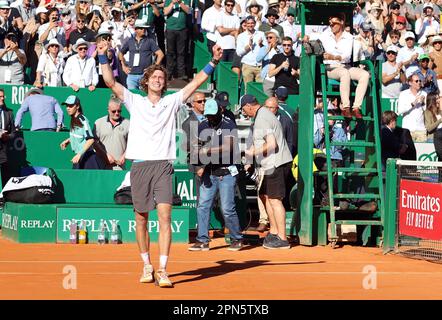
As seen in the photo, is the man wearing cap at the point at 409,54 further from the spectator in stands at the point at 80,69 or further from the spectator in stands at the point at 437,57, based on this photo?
the spectator in stands at the point at 80,69

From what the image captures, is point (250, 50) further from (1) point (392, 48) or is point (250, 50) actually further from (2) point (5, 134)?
(2) point (5, 134)

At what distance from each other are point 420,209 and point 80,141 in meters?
6.13

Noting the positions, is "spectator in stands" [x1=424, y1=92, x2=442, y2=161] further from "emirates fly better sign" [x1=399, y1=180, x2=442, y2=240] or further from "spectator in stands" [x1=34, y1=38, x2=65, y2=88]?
"spectator in stands" [x1=34, y1=38, x2=65, y2=88]

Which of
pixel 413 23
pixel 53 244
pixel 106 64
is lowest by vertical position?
pixel 53 244

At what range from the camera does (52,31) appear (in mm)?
24578

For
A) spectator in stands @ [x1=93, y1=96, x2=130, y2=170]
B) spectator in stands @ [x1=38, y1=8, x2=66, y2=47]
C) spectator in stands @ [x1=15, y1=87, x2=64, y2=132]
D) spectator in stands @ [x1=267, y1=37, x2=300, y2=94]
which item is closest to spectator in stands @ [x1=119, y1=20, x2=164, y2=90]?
spectator in stands @ [x1=38, y1=8, x2=66, y2=47]

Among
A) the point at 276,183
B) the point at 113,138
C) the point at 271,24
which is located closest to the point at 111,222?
the point at 113,138

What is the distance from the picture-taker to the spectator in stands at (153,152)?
12.3m

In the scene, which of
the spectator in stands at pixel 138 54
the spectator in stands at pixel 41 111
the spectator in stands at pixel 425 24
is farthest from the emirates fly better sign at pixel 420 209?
the spectator in stands at pixel 425 24

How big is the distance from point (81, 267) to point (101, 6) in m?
13.2

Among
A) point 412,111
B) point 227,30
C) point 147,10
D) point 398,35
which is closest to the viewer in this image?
point 412,111

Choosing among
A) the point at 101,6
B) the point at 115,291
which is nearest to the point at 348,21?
the point at 115,291

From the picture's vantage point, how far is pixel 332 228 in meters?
17.2

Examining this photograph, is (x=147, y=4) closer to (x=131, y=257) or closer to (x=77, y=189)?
(x=77, y=189)
